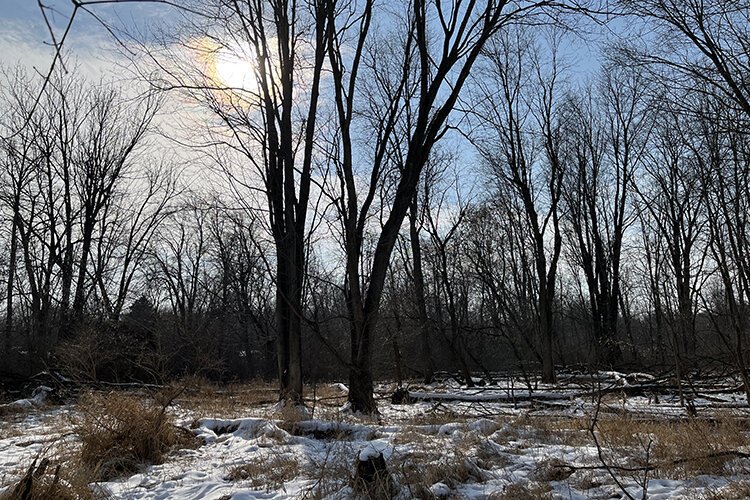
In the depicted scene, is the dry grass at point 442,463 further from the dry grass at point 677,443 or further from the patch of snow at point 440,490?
the dry grass at point 677,443

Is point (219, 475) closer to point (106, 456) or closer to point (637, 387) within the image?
point (106, 456)

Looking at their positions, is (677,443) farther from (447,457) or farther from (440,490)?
(440,490)

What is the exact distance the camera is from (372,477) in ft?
13.2

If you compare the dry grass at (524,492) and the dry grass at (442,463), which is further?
the dry grass at (442,463)

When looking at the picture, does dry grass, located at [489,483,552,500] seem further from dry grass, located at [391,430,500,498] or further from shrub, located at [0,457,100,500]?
shrub, located at [0,457,100,500]

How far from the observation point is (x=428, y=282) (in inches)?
1118

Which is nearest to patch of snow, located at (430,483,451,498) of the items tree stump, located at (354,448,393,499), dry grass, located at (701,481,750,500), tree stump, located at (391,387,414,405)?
tree stump, located at (354,448,393,499)

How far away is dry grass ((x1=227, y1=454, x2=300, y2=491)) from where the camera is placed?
182 inches

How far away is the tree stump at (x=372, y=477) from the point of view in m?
3.90

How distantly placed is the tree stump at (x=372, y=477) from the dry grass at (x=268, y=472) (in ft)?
2.91

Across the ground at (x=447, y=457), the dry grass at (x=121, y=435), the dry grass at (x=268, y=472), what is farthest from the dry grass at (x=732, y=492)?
the dry grass at (x=121, y=435)

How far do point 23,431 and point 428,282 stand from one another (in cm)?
2180

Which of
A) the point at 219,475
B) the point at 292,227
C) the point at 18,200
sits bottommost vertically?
the point at 219,475

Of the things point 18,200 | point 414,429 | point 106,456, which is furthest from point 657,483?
point 18,200
